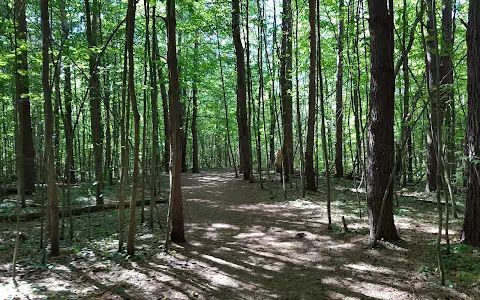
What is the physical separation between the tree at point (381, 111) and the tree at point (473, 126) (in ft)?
3.75

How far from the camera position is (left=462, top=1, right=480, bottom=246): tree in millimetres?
4963

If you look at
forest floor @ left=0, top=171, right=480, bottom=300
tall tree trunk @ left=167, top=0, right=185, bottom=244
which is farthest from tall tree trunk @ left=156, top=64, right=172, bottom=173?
forest floor @ left=0, top=171, right=480, bottom=300

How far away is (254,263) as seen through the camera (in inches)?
223

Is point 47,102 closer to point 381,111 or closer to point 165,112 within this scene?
point 381,111

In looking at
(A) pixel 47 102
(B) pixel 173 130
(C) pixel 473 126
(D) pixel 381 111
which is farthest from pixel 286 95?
(A) pixel 47 102

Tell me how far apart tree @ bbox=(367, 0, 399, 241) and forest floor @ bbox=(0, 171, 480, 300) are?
76 centimetres

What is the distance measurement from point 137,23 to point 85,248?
35.2ft

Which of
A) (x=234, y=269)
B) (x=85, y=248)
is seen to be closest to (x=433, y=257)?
(x=234, y=269)

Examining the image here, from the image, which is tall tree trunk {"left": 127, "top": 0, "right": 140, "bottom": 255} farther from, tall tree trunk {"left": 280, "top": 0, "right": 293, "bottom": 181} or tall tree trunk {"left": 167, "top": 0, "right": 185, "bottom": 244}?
tall tree trunk {"left": 280, "top": 0, "right": 293, "bottom": 181}

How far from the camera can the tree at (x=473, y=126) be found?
16.3ft

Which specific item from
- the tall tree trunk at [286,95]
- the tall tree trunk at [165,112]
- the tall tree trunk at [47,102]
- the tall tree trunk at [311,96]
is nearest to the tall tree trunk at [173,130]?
the tall tree trunk at [165,112]

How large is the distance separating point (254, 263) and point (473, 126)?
421cm

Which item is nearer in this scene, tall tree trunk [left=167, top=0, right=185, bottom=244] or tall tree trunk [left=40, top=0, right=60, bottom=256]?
tall tree trunk [left=40, top=0, right=60, bottom=256]

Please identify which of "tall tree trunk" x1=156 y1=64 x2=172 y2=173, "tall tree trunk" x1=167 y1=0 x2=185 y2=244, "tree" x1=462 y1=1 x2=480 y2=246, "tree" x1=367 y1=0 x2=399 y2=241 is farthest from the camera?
"tall tree trunk" x1=156 y1=64 x2=172 y2=173
